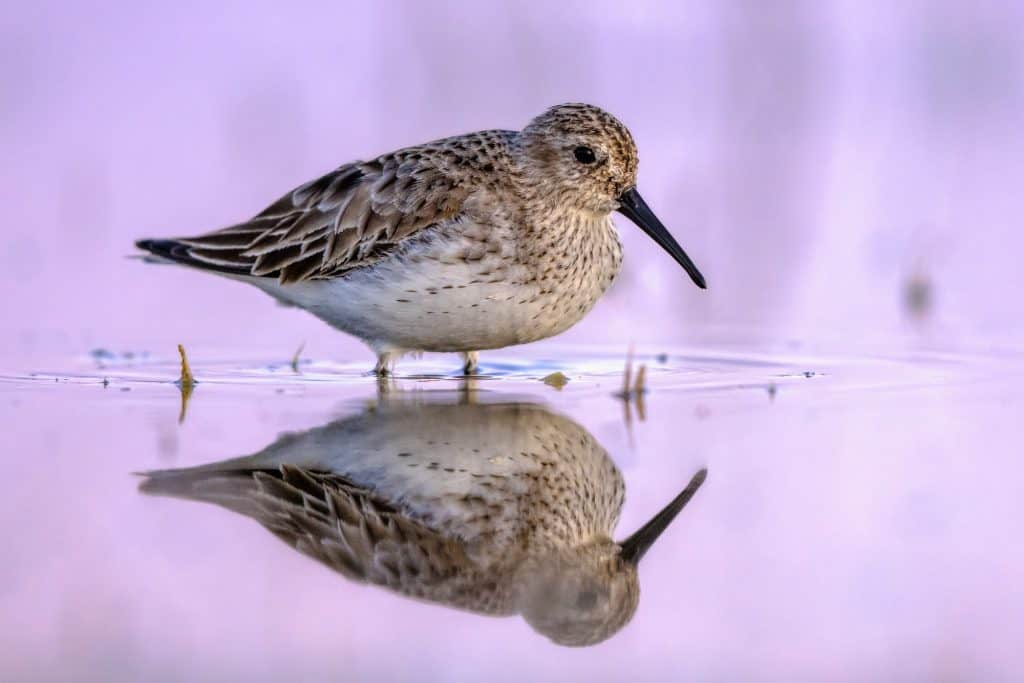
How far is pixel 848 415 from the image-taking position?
6438mm

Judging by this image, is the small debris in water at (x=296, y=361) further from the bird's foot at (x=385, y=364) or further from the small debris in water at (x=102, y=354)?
the small debris in water at (x=102, y=354)

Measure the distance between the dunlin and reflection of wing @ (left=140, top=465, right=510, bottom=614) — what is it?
6.65 ft

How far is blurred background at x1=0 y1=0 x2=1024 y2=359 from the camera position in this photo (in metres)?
9.19

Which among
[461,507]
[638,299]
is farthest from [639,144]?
[461,507]

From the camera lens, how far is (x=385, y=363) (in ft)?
25.5

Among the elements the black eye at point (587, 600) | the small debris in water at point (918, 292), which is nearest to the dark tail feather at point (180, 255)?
the small debris in water at point (918, 292)

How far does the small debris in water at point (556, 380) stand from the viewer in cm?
727

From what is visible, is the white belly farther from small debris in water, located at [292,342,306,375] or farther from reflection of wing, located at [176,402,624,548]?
reflection of wing, located at [176,402,624,548]

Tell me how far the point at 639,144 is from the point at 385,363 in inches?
194

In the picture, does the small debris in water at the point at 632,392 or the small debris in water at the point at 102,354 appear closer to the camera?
the small debris in water at the point at 632,392

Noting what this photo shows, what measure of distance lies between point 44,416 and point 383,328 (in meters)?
1.76

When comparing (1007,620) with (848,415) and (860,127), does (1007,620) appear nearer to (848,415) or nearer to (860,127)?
(848,415)

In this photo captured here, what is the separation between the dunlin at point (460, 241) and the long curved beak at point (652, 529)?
2.20 metres

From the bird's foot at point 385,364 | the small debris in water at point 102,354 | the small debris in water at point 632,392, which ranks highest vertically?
the small debris in water at point 102,354
